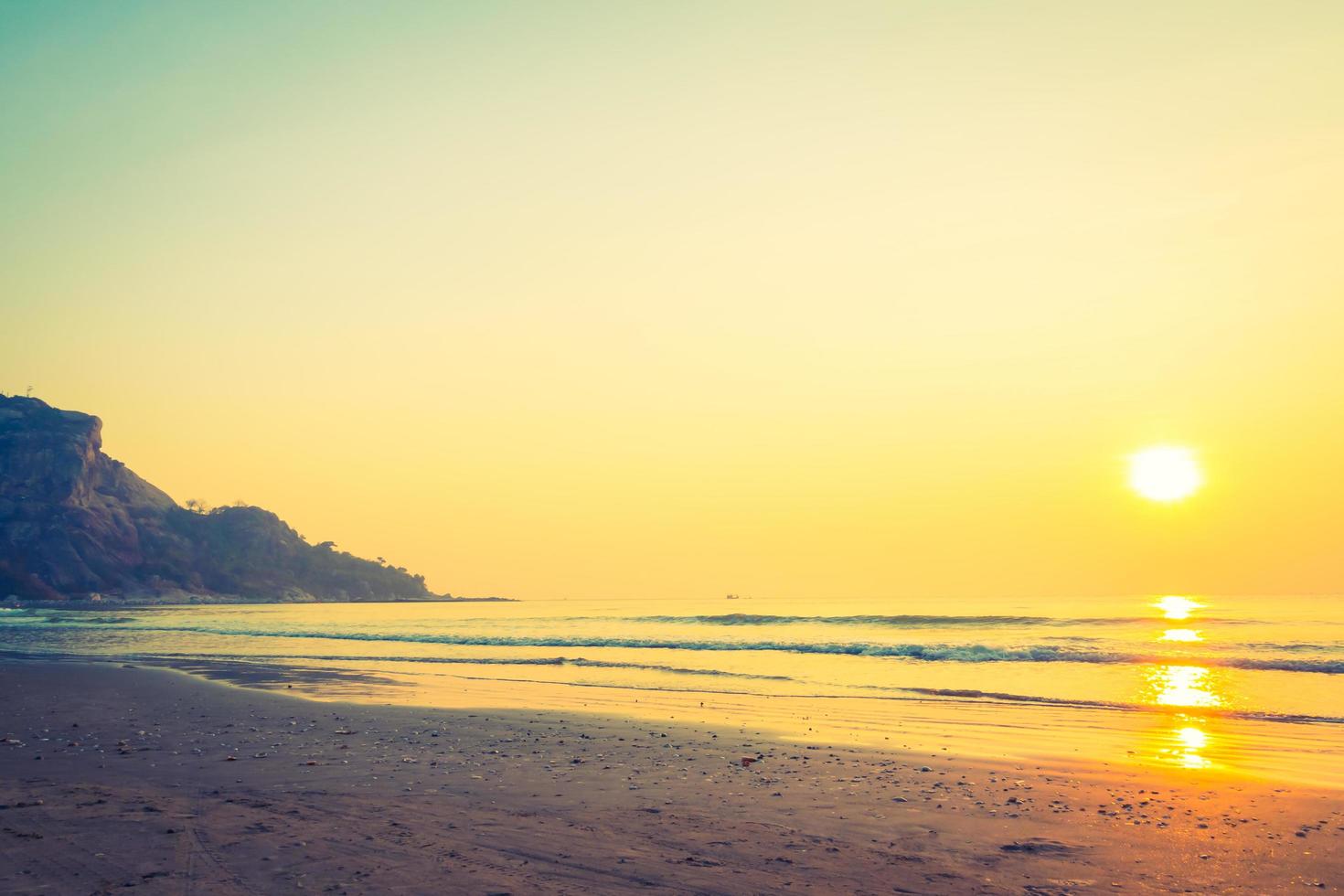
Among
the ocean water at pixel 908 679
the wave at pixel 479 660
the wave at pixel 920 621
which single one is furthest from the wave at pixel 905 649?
the wave at pixel 920 621

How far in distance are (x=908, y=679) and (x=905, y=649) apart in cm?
1273

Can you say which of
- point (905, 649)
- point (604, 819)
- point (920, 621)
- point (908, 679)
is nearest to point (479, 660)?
point (908, 679)

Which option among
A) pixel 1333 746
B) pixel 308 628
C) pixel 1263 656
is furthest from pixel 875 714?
pixel 308 628

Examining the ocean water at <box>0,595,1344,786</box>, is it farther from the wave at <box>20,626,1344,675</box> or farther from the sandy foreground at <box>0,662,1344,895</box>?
the sandy foreground at <box>0,662,1344,895</box>

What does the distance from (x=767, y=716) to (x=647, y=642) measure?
32.5 meters

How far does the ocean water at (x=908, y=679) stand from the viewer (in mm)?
16781

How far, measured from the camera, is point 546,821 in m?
9.50

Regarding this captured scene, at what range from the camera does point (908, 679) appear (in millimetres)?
29469

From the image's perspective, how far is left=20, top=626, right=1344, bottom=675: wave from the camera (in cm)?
3481

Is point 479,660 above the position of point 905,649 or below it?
below

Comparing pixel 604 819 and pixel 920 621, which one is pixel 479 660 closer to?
pixel 604 819

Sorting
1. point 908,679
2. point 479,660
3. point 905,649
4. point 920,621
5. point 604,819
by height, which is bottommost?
point 479,660

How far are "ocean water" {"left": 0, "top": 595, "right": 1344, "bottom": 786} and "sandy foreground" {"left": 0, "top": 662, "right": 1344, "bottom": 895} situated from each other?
3.13 metres

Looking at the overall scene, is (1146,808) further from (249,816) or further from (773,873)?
(249,816)
